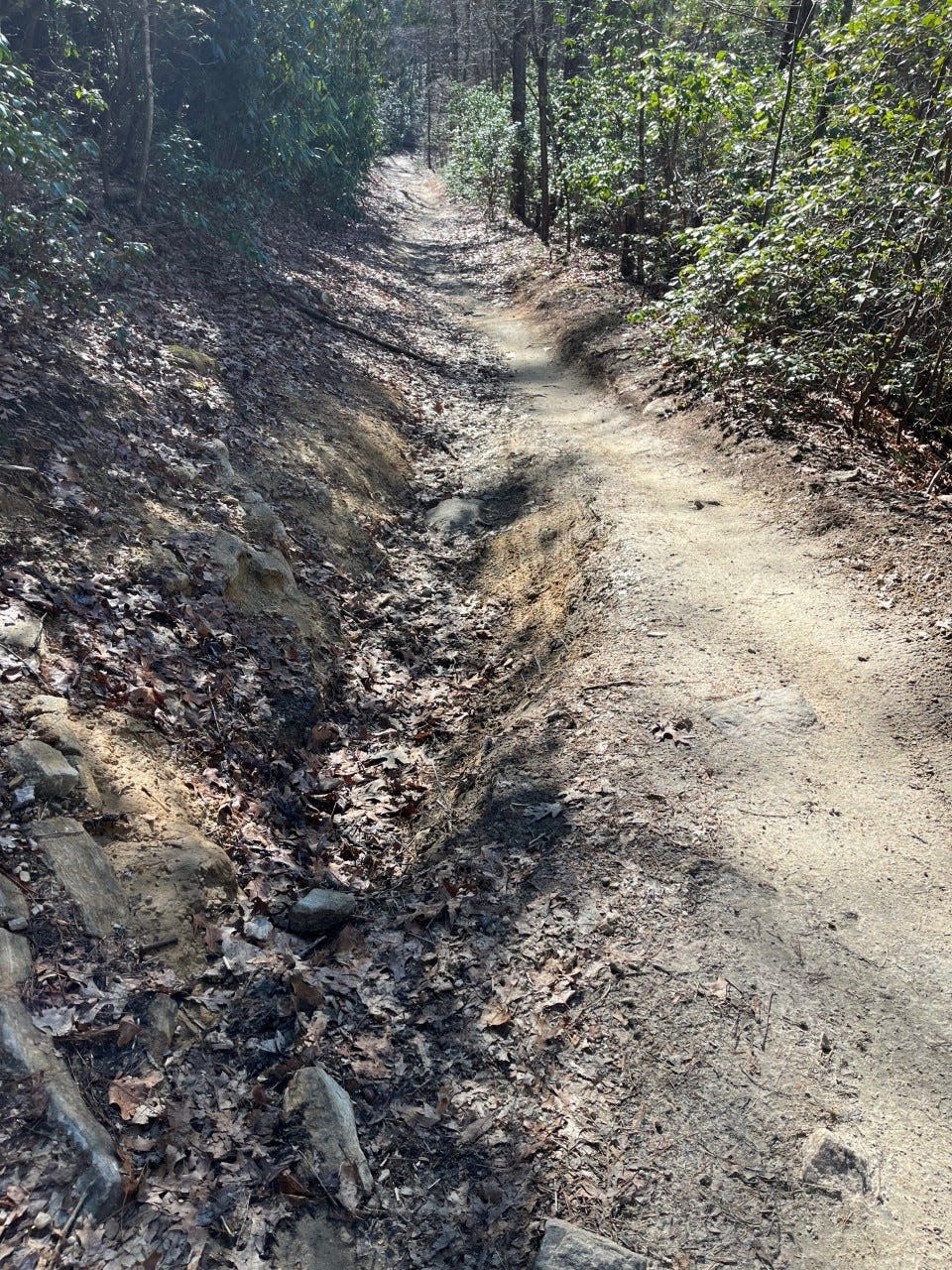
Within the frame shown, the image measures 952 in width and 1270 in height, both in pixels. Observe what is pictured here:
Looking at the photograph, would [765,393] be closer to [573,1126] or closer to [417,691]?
[417,691]

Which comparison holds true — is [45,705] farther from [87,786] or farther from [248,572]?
[248,572]

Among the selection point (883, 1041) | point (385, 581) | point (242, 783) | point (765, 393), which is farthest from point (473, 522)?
point (883, 1041)

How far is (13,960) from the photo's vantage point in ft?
10.7

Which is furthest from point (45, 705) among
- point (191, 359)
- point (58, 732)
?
point (191, 359)

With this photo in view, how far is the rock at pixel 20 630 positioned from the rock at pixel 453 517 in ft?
17.1

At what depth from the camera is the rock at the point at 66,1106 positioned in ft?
9.26

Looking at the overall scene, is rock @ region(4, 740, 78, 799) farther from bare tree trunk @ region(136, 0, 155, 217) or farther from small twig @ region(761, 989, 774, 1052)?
bare tree trunk @ region(136, 0, 155, 217)

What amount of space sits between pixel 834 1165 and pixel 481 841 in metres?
2.47

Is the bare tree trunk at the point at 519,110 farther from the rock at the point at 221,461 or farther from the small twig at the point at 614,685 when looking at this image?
the small twig at the point at 614,685

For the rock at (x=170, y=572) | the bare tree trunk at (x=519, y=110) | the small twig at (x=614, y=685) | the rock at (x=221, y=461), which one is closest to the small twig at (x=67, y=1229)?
the rock at (x=170, y=572)

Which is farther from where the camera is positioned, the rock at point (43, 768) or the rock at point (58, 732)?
the rock at point (58, 732)

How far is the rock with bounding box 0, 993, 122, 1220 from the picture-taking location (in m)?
2.82

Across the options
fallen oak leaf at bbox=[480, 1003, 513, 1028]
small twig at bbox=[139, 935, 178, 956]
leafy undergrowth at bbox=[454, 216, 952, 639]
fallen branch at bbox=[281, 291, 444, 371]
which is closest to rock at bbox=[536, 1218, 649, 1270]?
fallen oak leaf at bbox=[480, 1003, 513, 1028]

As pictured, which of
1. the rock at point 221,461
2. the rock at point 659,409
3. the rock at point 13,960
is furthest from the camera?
the rock at point 659,409
